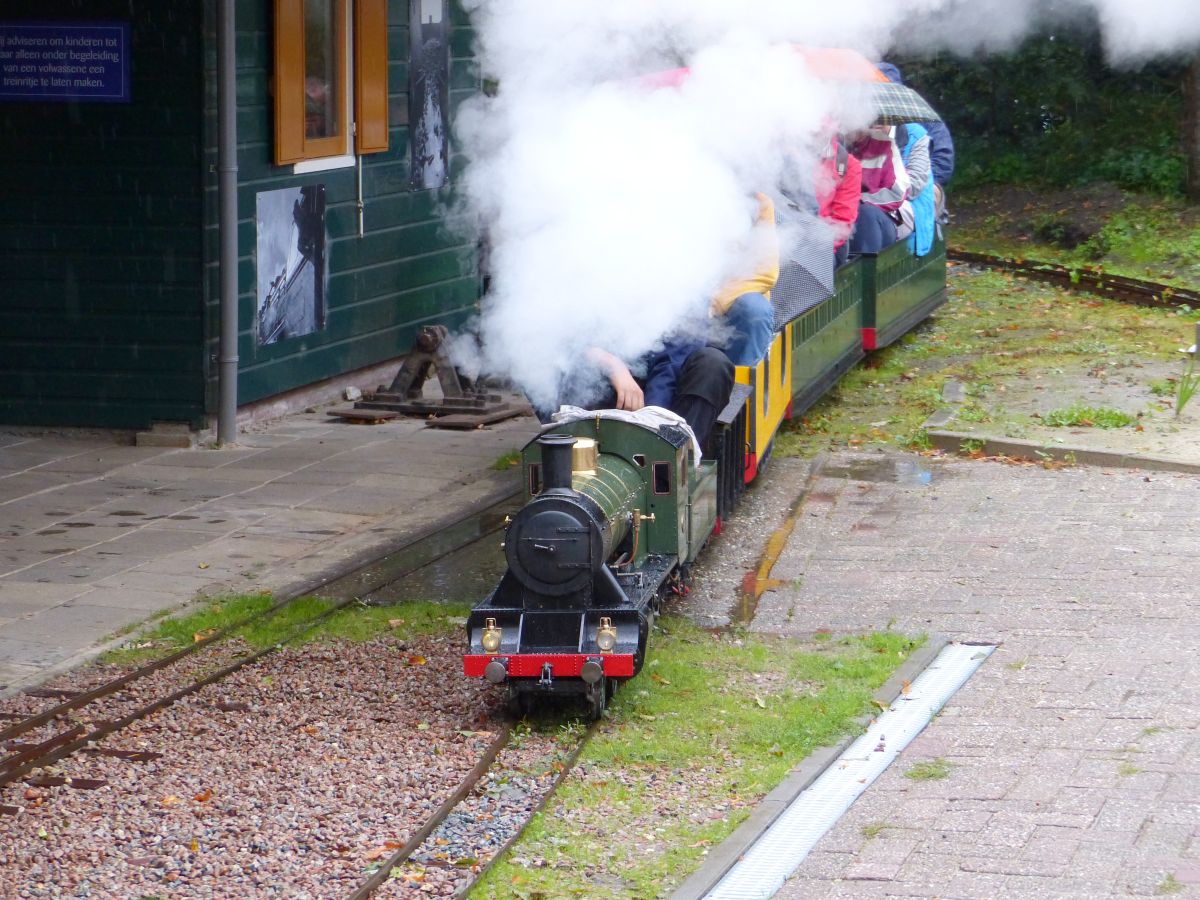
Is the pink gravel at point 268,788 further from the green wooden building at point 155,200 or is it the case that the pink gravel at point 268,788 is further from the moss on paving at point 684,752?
the green wooden building at point 155,200

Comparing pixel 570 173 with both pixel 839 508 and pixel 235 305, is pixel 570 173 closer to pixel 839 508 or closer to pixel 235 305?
pixel 839 508

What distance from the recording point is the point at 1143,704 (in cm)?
641

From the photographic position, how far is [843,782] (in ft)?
18.7

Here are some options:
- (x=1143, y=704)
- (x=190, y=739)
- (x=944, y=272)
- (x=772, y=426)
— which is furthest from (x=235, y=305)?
(x=944, y=272)

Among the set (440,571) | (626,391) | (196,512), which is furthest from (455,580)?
(196,512)

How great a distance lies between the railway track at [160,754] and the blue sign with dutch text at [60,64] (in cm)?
452

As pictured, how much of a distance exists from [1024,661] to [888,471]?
3.87 m

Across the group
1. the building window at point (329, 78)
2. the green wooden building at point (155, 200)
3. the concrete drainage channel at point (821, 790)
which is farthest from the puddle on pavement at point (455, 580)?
the building window at point (329, 78)

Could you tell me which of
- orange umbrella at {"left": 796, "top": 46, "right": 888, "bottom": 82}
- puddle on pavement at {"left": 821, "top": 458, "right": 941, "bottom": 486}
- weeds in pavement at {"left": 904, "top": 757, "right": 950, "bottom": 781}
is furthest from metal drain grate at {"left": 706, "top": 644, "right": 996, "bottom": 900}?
orange umbrella at {"left": 796, "top": 46, "right": 888, "bottom": 82}

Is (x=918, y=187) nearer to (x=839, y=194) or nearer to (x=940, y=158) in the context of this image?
(x=940, y=158)

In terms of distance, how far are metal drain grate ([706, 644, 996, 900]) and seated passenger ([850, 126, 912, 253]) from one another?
728 centimetres

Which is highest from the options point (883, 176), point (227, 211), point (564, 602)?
point (883, 176)

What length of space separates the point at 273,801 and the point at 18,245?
21.9ft

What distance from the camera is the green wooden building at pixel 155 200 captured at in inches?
426
